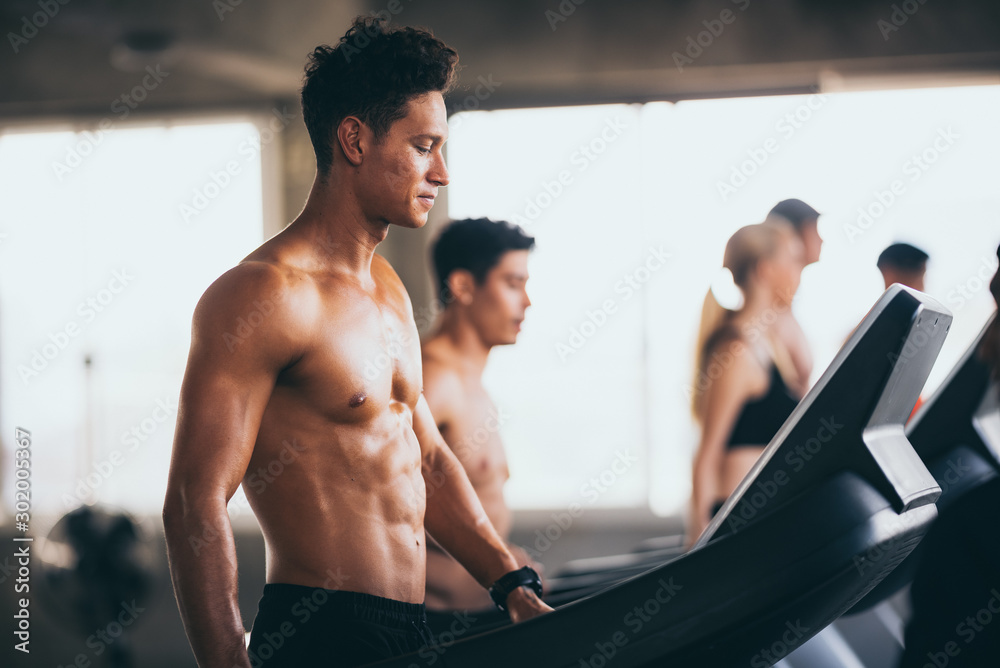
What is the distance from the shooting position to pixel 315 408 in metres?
0.95

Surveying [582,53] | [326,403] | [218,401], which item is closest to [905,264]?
[582,53]

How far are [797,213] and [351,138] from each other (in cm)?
190

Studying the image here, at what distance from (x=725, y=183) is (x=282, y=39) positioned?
2375 millimetres

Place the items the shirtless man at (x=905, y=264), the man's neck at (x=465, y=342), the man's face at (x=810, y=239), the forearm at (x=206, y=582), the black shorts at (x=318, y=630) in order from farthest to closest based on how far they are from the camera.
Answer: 1. the shirtless man at (x=905, y=264)
2. the man's face at (x=810, y=239)
3. the man's neck at (x=465, y=342)
4. the black shorts at (x=318, y=630)
5. the forearm at (x=206, y=582)

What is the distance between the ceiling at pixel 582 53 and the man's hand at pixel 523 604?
11.0 feet

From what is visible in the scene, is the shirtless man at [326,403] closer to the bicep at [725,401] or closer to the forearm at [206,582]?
the forearm at [206,582]

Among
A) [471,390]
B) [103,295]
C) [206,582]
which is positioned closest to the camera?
[206,582]

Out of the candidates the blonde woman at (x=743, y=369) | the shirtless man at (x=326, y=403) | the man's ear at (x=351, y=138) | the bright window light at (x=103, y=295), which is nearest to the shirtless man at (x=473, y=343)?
the blonde woman at (x=743, y=369)

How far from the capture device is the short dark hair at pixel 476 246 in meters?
2.30

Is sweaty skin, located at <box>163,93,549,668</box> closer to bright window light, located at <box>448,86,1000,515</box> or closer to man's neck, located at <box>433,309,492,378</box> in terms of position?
man's neck, located at <box>433,309,492,378</box>

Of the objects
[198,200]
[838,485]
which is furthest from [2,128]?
[838,485]

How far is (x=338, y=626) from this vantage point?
96 centimetres

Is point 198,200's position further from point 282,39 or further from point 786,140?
point 786,140

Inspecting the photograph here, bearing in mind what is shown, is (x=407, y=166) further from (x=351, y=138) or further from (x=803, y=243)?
(x=803, y=243)
